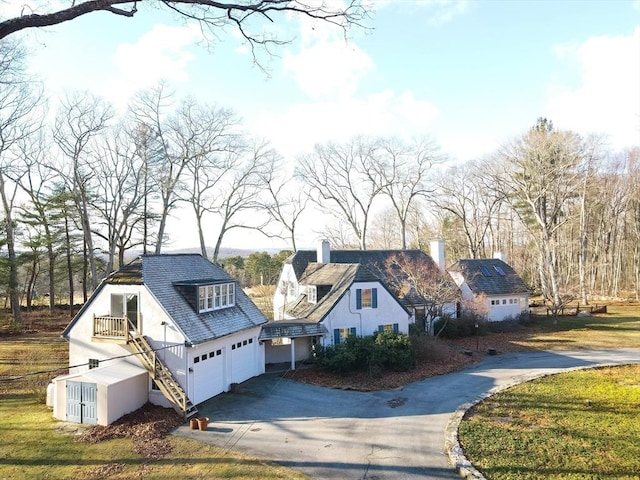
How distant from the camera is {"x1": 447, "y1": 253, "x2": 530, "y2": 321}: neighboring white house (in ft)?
108

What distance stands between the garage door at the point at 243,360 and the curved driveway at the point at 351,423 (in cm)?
56

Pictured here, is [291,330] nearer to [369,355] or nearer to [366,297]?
[369,355]

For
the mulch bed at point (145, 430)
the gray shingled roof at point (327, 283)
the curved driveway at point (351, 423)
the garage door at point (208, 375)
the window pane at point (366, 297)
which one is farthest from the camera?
the window pane at point (366, 297)

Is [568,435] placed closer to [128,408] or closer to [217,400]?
[217,400]

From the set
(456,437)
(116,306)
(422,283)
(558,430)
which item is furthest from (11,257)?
(558,430)

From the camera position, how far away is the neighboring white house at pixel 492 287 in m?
33.0

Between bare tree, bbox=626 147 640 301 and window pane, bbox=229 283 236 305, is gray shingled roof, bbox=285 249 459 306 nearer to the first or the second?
window pane, bbox=229 283 236 305

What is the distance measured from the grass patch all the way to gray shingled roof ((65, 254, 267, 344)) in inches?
399

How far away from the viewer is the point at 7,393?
17828 millimetres

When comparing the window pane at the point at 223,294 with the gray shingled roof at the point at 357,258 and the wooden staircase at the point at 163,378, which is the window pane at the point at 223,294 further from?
the gray shingled roof at the point at 357,258

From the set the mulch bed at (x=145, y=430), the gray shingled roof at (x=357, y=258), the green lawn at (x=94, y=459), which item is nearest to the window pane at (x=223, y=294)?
the mulch bed at (x=145, y=430)

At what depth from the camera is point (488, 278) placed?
34.5 m

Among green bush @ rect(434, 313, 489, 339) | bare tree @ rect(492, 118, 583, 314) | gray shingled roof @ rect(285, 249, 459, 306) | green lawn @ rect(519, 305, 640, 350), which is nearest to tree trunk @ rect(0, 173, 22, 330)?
gray shingled roof @ rect(285, 249, 459, 306)

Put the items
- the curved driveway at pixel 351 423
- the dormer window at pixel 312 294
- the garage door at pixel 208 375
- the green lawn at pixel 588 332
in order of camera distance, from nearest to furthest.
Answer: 1. the curved driveway at pixel 351 423
2. the garage door at pixel 208 375
3. the dormer window at pixel 312 294
4. the green lawn at pixel 588 332
